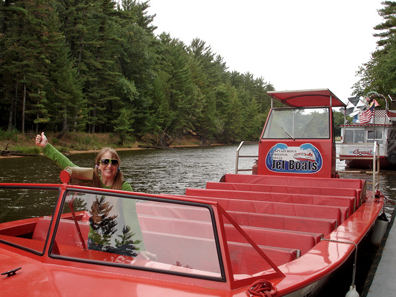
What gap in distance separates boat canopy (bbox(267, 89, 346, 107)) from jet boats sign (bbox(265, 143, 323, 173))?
1192 mm

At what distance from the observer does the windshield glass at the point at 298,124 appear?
7.68 meters

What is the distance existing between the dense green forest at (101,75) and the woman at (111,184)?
2848cm

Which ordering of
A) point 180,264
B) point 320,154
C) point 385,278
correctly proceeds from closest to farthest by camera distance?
point 180,264 < point 385,278 < point 320,154

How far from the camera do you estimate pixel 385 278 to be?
4.26m

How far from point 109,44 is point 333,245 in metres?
49.1

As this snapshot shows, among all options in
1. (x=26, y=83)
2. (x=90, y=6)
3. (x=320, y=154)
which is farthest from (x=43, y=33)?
(x=320, y=154)

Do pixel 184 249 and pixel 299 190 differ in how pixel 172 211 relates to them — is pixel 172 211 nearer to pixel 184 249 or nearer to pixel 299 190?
pixel 184 249

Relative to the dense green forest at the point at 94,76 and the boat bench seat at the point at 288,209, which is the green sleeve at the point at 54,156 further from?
the dense green forest at the point at 94,76

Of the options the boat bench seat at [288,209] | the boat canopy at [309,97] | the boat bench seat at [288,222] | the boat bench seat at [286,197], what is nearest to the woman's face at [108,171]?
the boat bench seat at [288,222]

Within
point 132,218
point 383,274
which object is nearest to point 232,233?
point 132,218

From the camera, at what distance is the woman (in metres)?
2.54

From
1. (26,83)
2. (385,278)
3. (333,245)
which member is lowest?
(385,278)

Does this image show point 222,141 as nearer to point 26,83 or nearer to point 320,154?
point 26,83

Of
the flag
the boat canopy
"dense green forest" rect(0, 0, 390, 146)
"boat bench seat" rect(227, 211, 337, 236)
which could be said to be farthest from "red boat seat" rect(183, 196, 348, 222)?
"dense green forest" rect(0, 0, 390, 146)
